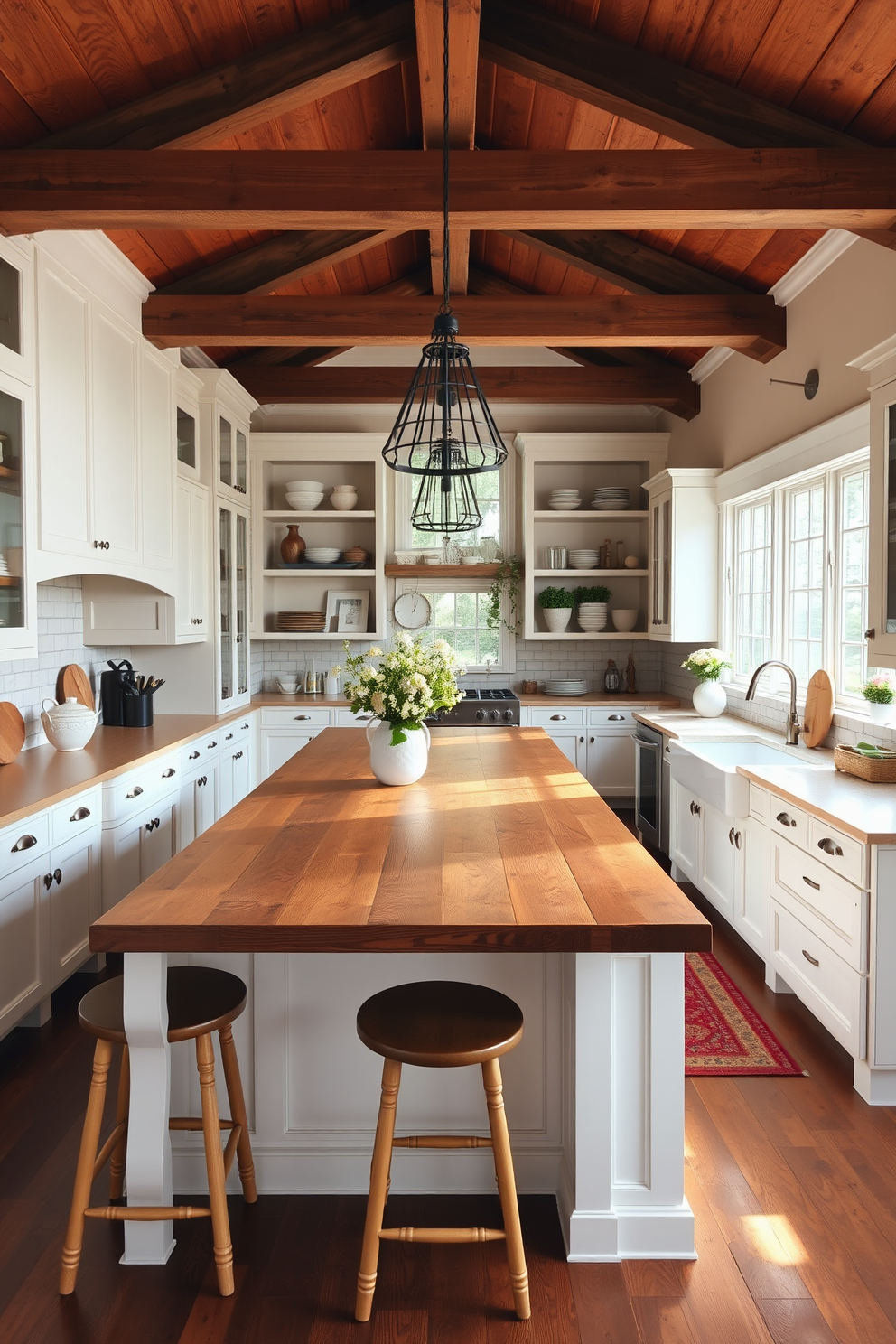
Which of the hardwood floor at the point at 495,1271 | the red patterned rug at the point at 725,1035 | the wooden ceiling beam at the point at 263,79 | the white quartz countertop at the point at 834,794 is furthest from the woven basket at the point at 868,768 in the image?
the wooden ceiling beam at the point at 263,79

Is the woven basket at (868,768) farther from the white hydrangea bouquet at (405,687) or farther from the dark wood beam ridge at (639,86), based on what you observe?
the dark wood beam ridge at (639,86)

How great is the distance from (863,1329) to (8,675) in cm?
367

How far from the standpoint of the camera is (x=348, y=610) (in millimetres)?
7133

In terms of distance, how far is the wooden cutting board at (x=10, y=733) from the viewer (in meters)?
3.69

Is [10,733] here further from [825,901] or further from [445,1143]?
[825,901]

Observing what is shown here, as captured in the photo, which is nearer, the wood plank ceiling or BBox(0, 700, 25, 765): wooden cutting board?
the wood plank ceiling

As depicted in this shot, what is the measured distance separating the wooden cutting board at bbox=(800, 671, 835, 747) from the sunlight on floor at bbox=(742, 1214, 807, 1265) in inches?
93.7

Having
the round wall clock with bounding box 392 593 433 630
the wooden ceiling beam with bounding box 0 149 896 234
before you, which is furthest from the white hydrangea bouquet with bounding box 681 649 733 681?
the wooden ceiling beam with bounding box 0 149 896 234

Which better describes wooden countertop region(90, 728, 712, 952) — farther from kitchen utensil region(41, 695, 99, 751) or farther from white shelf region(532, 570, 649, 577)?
white shelf region(532, 570, 649, 577)

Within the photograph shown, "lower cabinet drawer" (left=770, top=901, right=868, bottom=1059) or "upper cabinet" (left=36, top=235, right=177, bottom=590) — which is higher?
"upper cabinet" (left=36, top=235, right=177, bottom=590)

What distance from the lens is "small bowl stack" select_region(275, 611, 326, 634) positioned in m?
6.86

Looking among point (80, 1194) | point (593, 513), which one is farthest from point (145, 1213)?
point (593, 513)

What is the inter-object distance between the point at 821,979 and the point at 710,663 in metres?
2.57

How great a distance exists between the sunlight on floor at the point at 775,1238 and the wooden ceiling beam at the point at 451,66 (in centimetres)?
340
